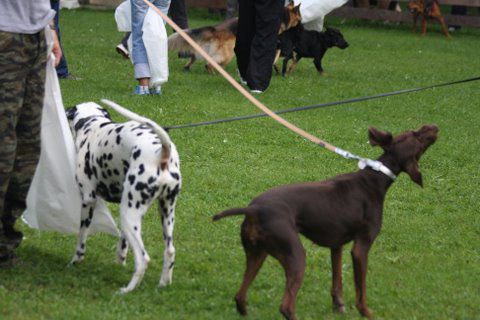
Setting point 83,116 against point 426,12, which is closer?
point 83,116

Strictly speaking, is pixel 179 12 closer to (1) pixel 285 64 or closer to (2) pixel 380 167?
(1) pixel 285 64

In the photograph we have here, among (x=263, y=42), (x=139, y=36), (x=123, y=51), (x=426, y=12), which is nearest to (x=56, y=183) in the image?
(x=139, y=36)

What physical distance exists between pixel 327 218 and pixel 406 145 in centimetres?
63

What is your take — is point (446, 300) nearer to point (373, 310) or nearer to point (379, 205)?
point (373, 310)

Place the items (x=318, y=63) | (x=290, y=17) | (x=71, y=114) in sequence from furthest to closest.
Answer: (x=318, y=63)
(x=290, y=17)
(x=71, y=114)

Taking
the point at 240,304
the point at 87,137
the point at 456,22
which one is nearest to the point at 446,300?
the point at 240,304

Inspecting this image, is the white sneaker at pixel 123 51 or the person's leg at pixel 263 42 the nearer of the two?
the person's leg at pixel 263 42

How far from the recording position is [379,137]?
492 cm

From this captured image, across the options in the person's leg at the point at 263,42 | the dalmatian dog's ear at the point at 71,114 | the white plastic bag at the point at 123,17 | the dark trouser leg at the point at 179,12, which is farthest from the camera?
the dark trouser leg at the point at 179,12

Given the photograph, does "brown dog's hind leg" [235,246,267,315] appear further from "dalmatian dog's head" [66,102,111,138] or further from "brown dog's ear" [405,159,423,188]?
"dalmatian dog's head" [66,102,111,138]

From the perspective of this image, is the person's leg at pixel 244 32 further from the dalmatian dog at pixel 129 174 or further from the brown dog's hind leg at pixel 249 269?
the brown dog's hind leg at pixel 249 269

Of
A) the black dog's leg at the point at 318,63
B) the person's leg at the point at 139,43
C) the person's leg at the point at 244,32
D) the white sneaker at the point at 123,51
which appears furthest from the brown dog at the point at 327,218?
the white sneaker at the point at 123,51

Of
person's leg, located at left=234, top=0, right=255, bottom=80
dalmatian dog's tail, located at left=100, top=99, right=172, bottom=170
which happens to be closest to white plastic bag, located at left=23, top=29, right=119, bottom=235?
dalmatian dog's tail, located at left=100, top=99, right=172, bottom=170

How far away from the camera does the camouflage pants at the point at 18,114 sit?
4.96 meters
